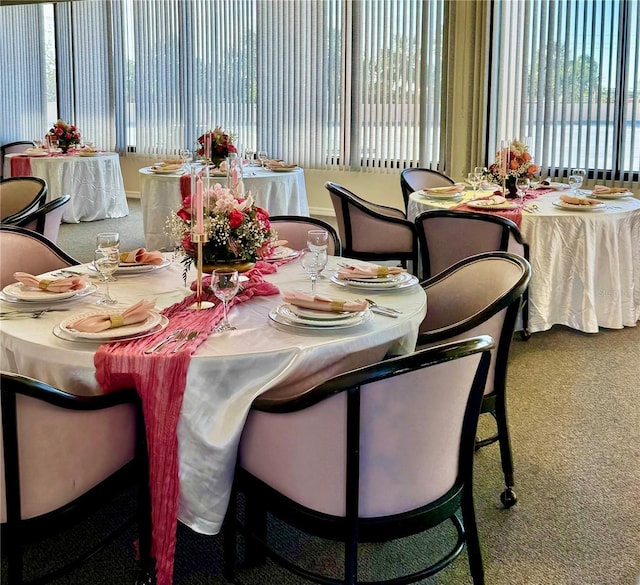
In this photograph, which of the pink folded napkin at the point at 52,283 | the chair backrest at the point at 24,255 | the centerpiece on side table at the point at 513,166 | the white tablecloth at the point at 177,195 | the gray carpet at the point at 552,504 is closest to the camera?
the gray carpet at the point at 552,504

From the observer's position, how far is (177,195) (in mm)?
6367

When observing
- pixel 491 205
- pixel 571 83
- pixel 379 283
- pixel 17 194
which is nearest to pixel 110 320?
pixel 379 283

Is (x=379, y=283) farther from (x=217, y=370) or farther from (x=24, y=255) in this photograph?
(x=24, y=255)

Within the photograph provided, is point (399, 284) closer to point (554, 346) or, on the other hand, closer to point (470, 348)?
point (470, 348)

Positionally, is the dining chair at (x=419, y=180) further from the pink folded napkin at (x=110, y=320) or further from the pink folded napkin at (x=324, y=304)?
the pink folded napkin at (x=110, y=320)

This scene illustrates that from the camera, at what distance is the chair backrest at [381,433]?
1.71 m

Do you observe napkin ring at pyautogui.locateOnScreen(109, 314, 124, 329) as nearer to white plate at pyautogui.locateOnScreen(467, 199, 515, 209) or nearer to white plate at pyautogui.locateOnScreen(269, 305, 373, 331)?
white plate at pyautogui.locateOnScreen(269, 305, 373, 331)

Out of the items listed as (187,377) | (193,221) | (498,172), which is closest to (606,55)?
(498,172)

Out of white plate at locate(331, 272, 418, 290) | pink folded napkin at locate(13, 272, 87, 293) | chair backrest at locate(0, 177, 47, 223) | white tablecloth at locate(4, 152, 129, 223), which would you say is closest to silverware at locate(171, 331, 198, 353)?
pink folded napkin at locate(13, 272, 87, 293)

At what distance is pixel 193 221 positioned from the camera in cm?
231

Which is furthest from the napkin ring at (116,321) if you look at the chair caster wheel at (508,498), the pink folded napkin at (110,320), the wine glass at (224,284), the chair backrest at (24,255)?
the chair caster wheel at (508,498)

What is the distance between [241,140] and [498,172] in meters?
5.29

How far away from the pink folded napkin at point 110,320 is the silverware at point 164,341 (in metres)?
0.11

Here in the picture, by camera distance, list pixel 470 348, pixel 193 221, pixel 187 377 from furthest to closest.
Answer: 1. pixel 193 221
2. pixel 187 377
3. pixel 470 348
